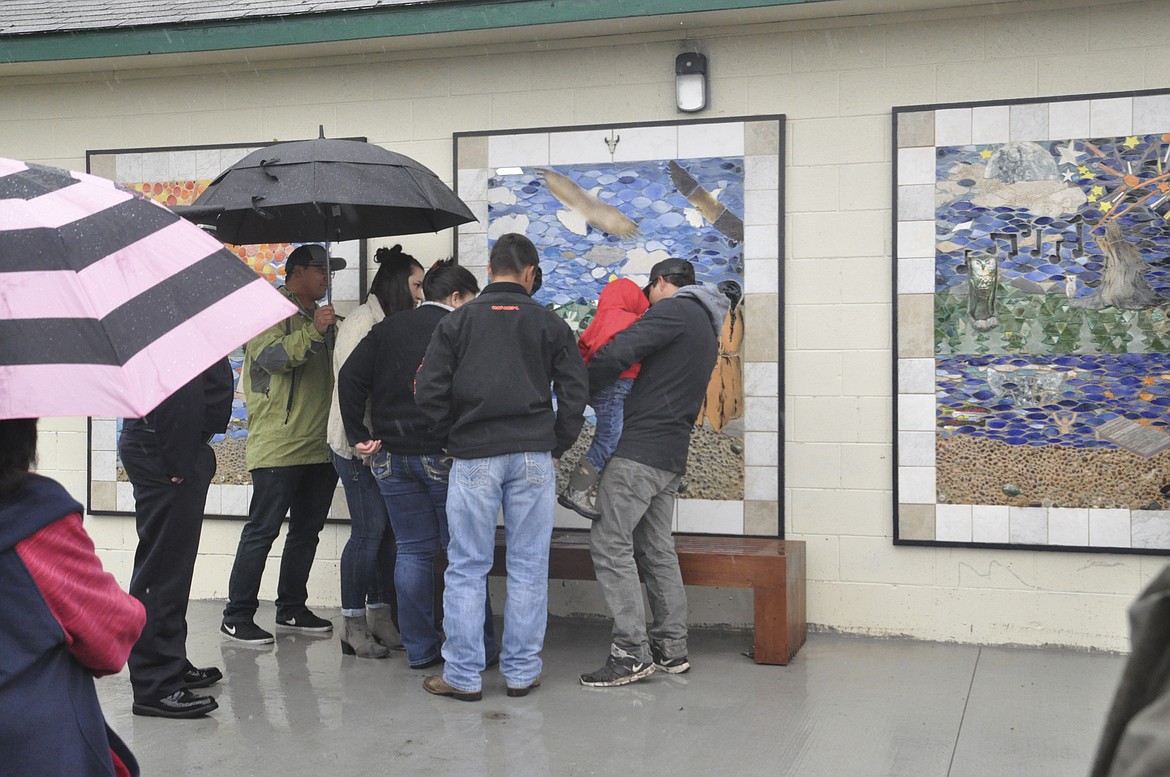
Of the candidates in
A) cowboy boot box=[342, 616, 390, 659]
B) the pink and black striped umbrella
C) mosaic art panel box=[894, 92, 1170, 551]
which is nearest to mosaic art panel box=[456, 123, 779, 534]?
mosaic art panel box=[894, 92, 1170, 551]

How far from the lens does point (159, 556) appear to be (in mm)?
4848

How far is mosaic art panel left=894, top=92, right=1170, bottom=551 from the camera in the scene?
564cm

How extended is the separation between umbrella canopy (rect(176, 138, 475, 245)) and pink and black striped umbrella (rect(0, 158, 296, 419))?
2.95 m

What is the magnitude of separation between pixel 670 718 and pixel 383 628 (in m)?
1.77

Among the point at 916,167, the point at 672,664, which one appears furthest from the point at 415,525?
the point at 916,167

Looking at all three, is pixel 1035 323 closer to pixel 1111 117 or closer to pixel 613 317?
pixel 1111 117

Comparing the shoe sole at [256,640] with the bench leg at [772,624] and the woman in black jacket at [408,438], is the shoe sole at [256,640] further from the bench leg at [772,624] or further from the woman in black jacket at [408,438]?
the bench leg at [772,624]

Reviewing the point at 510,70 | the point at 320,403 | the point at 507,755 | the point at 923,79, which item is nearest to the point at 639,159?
the point at 510,70

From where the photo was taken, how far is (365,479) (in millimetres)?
5820

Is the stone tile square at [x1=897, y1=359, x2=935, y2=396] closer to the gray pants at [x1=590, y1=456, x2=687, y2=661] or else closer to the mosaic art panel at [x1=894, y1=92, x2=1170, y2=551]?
the mosaic art panel at [x1=894, y1=92, x2=1170, y2=551]

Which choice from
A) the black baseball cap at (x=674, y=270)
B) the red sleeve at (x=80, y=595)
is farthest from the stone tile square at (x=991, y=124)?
the red sleeve at (x=80, y=595)

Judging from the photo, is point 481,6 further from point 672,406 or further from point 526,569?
point 526,569

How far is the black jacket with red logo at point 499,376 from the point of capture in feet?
16.3

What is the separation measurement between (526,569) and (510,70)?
2.93 metres
